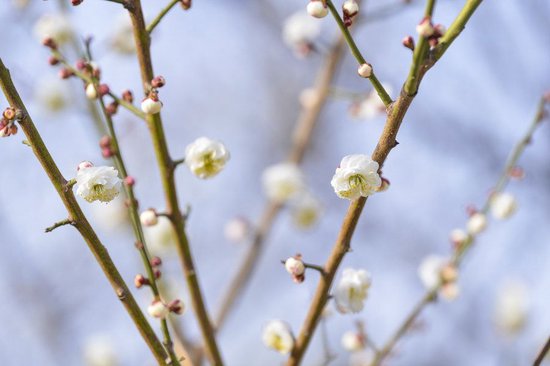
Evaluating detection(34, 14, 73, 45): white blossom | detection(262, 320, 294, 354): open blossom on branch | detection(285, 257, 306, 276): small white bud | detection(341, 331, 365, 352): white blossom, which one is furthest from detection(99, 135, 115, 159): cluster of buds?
detection(34, 14, 73, 45): white blossom

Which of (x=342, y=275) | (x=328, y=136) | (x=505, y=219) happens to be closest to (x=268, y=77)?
(x=328, y=136)

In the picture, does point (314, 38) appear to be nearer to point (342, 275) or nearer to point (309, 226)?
point (309, 226)

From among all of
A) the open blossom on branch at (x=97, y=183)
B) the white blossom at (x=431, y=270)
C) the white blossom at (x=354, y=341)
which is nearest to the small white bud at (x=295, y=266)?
the open blossom on branch at (x=97, y=183)

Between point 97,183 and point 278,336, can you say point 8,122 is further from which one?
point 278,336

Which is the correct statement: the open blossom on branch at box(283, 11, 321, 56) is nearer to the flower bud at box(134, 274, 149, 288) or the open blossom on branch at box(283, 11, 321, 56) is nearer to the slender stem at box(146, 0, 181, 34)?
the slender stem at box(146, 0, 181, 34)

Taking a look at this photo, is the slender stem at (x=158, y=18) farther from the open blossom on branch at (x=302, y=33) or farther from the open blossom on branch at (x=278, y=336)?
the open blossom on branch at (x=302, y=33)
